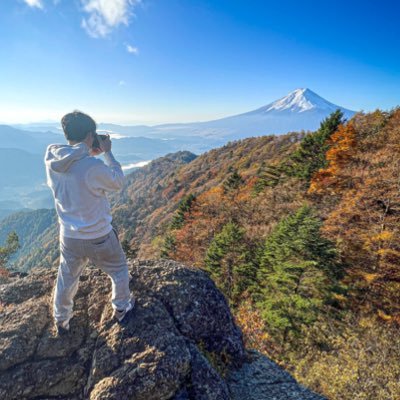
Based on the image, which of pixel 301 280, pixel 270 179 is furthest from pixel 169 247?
pixel 301 280

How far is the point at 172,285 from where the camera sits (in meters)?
5.69

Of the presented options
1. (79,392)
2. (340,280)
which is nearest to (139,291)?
(79,392)

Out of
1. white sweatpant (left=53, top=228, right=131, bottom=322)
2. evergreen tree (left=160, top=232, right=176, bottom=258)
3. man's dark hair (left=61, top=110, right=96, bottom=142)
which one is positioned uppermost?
man's dark hair (left=61, top=110, right=96, bottom=142)

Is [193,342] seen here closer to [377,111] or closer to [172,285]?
[172,285]

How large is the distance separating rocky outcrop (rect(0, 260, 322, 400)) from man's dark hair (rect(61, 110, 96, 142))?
137 inches

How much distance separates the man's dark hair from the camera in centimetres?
343

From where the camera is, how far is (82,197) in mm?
3564

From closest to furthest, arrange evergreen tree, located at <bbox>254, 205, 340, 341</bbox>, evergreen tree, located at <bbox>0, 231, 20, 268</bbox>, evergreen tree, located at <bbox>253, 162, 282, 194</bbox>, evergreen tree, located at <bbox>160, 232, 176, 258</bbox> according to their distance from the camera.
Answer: evergreen tree, located at <bbox>254, 205, 340, 341</bbox>, evergreen tree, located at <bbox>0, 231, 20, 268</bbox>, evergreen tree, located at <bbox>160, 232, 176, 258</bbox>, evergreen tree, located at <bbox>253, 162, 282, 194</bbox>

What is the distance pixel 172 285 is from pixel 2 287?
4168mm

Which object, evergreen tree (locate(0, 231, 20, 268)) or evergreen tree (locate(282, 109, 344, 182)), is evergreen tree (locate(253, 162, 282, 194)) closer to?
evergreen tree (locate(282, 109, 344, 182))

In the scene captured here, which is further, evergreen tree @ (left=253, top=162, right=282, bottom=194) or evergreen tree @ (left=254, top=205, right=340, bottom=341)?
evergreen tree @ (left=253, top=162, right=282, bottom=194)

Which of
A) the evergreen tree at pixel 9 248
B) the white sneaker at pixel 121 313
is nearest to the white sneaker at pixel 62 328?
the white sneaker at pixel 121 313

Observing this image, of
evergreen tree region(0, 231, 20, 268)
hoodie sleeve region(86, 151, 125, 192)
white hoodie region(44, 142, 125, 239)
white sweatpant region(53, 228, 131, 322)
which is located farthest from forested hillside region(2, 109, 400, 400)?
evergreen tree region(0, 231, 20, 268)

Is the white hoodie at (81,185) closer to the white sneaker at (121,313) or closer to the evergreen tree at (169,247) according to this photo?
the white sneaker at (121,313)
